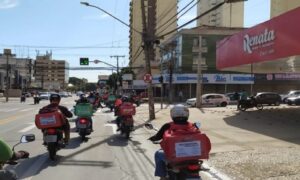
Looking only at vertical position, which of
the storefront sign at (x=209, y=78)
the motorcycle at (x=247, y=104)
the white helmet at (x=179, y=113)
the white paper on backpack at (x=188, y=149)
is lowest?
the motorcycle at (x=247, y=104)

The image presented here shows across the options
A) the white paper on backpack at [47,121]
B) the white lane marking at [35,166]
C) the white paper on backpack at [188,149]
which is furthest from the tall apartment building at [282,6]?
the white paper on backpack at [188,149]

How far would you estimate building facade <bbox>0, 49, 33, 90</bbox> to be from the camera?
406 ft

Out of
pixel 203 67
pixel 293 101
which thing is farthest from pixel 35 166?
pixel 203 67

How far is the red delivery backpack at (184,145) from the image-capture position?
711 cm

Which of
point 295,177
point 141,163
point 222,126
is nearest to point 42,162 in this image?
point 141,163

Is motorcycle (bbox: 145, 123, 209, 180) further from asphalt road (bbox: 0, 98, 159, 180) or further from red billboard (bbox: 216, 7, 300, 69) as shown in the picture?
red billboard (bbox: 216, 7, 300, 69)

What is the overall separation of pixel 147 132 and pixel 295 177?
11.4 meters

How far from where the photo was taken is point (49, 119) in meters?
12.7

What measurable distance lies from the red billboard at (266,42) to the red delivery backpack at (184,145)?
15.1 meters

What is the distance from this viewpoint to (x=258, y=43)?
2627cm

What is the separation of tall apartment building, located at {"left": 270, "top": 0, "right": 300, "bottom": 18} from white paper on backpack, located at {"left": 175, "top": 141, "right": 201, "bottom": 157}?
175 ft

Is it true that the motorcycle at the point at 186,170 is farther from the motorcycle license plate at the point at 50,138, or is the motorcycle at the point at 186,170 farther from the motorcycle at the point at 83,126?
the motorcycle at the point at 83,126

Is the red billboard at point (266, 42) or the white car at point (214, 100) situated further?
the white car at point (214, 100)

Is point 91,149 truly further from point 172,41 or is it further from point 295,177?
point 172,41
